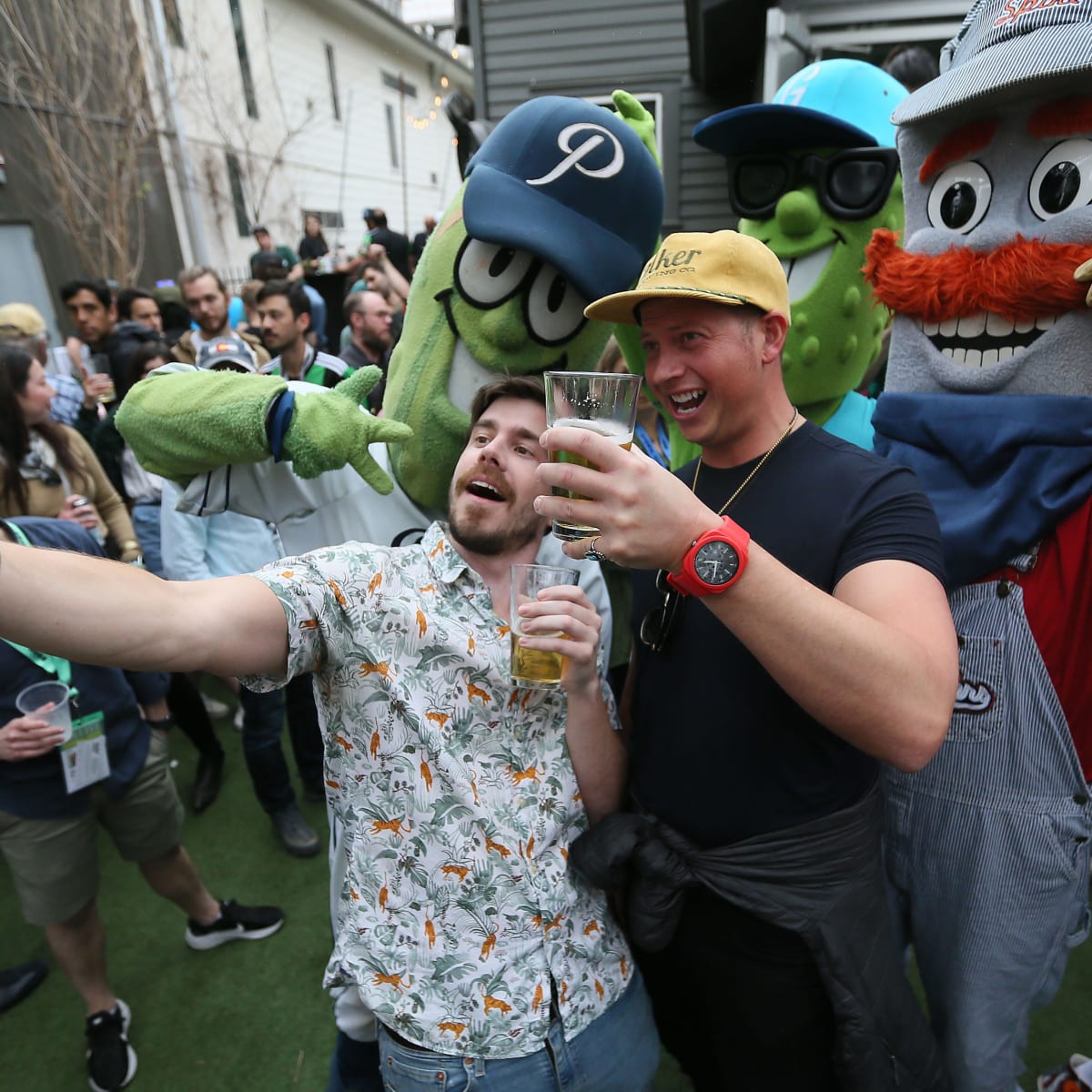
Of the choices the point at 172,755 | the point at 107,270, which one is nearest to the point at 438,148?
the point at 107,270

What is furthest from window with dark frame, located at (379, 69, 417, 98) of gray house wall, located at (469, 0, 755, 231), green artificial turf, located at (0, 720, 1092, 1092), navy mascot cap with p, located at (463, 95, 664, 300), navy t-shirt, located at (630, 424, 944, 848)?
navy t-shirt, located at (630, 424, 944, 848)

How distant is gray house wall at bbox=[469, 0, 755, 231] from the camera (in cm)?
754

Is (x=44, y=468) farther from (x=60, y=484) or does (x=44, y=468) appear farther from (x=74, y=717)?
(x=74, y=717)

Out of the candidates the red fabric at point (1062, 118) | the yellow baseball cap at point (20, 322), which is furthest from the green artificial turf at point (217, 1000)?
the yellow baseball cap at point (20, 322)

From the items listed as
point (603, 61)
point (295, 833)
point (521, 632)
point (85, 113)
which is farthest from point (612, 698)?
point (85, 113)

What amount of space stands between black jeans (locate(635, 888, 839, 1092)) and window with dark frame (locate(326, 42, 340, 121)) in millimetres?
19885

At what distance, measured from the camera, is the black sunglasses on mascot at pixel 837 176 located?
2.27 metres

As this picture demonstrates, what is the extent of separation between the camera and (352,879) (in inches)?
59.9

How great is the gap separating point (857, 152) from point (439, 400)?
1540 mm

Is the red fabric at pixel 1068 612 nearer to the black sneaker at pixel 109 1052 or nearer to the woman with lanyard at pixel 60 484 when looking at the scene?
the black sneaker at pixel 109 1052

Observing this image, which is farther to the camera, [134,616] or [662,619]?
[662,619]

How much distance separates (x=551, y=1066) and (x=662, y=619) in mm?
938

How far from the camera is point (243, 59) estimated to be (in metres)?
14.1

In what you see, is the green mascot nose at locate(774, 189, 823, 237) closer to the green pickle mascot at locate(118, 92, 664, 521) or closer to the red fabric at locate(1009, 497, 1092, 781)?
the green pickle mascot at locate(118, 92, 664, 521)
